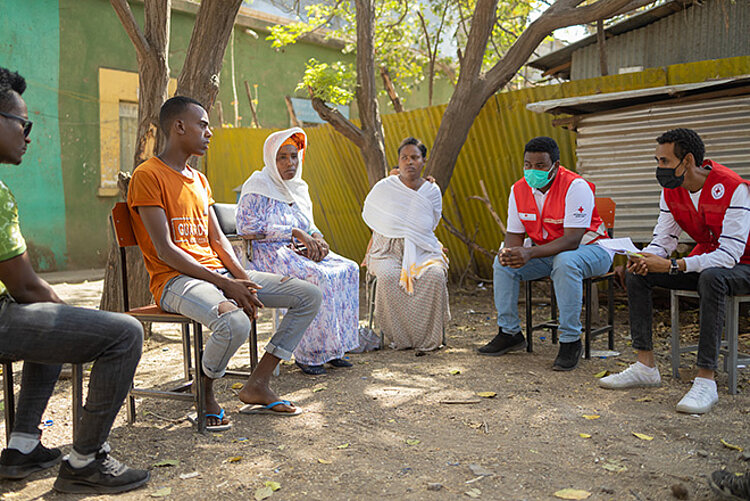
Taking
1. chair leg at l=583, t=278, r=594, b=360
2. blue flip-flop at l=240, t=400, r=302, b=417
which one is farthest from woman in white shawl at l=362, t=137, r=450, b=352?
blue flip-flop at l=240, t=400, r=302, b=417

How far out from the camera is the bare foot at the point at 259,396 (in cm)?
366

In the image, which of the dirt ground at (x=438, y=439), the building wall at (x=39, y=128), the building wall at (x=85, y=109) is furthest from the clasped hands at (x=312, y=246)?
the building wall at (x=85, y=109)

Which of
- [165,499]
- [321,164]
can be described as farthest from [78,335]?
[321,164]

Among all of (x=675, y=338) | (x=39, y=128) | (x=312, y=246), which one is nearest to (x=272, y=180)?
(x=312, y=246)

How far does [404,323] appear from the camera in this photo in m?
5.38

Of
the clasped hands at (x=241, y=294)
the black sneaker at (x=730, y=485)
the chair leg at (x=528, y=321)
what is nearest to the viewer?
the black sneaker at (x=730, y=485)

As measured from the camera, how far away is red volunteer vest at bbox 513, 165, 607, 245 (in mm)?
4832

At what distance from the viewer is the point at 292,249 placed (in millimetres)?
4715

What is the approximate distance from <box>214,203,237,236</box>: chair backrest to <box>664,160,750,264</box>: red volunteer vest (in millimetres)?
2992

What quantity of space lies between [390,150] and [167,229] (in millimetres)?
6081

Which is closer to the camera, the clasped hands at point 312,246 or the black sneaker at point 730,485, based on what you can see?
the black sneaker at point 730,485

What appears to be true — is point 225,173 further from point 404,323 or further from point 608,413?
point 608,413

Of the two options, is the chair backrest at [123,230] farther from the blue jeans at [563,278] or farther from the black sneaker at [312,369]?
the blue jeans at [563,278]

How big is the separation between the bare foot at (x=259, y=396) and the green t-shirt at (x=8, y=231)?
1497 millimetres
